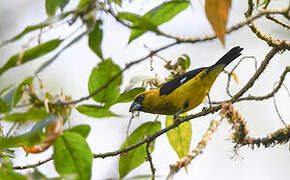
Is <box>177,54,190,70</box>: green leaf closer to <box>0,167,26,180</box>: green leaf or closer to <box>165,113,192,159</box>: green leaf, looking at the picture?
<box>165,113,192,159</box>: green leaf

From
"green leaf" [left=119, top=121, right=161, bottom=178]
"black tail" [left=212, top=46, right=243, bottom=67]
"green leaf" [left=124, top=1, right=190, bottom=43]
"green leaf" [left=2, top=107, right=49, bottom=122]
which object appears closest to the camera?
"green leaf" [left=2, top=107, right=49, bottom=122]

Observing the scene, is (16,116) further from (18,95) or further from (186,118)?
(186,118)

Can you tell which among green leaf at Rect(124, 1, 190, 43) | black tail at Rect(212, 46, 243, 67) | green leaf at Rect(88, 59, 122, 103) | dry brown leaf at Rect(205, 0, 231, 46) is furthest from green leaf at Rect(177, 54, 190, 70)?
black tail at Rect(212, 46, 243, 67)

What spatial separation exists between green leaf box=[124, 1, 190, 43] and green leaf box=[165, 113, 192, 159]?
2.56 feet

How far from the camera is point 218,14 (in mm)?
1093

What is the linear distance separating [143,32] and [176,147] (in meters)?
0.90

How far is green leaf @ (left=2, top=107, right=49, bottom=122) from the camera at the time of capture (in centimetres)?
120

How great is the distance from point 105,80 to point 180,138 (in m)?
0.86

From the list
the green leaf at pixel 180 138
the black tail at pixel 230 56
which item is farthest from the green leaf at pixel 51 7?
the black tail at pixel 230 56

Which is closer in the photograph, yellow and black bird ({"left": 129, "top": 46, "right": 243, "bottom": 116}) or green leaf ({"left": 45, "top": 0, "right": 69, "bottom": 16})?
green leaf ({"left": 45, "top": 0, "right": 69, "bottom": 16})

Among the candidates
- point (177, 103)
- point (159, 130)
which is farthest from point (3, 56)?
point (159, 130)

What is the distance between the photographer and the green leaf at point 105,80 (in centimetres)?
126

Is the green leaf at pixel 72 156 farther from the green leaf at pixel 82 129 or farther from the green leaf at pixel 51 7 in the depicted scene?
the green leaf at pixel 51 7

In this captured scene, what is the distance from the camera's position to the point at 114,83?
129 centimetres
